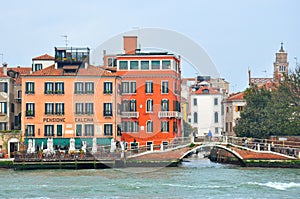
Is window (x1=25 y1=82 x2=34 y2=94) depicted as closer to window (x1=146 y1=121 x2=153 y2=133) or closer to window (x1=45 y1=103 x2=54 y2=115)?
window (x1=45 y1=103 x2=54 y2=115)

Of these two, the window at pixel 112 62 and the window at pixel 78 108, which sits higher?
the window at pixel 112 62

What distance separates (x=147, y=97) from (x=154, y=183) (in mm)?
18381

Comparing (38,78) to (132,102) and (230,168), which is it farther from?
(230,168)

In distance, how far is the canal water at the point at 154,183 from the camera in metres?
38.3

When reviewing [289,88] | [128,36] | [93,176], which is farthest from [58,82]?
[289,88]

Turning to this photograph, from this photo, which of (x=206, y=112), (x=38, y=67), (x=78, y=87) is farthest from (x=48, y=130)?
(x=206, y=112)

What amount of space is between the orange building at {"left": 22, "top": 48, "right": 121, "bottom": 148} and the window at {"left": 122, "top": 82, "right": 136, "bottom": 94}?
2.15 m

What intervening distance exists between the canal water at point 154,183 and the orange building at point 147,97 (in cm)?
790

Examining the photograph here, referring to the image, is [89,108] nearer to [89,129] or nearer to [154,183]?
[89,129]

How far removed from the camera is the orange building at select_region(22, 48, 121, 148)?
5819 centimetres

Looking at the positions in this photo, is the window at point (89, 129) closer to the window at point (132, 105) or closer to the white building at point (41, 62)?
the window at point (132, 105)

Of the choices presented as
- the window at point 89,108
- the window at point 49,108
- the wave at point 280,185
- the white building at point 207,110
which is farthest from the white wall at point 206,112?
the wave at point 280,185

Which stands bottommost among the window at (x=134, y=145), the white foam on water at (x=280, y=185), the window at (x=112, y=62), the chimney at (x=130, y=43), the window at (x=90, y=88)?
the white foam on water at (x=280, y=185)

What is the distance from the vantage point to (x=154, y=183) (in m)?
43.4
